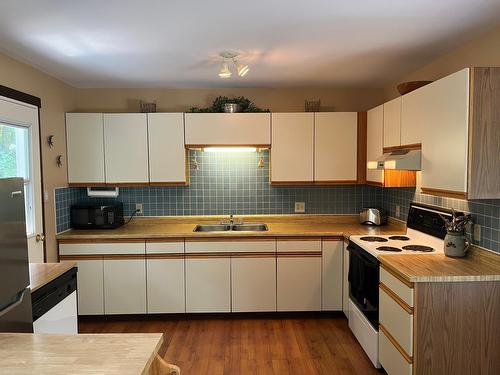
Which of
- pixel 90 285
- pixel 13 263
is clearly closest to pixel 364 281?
pixel 13 263

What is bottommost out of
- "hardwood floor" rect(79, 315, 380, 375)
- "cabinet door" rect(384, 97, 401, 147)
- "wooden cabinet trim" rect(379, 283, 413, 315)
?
"hardwood floor" rect(79, 315, 380, 375)

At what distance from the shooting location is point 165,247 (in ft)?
11.5

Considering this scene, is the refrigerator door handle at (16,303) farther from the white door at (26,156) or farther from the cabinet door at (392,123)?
the cabinet door at (392,123)

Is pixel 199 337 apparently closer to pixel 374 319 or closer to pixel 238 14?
pixel 374 319

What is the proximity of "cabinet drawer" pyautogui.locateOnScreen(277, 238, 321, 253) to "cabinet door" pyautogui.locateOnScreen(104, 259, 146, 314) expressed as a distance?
1337 mm

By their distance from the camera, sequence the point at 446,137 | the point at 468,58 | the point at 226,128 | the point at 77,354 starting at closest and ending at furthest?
1. the point at 77,354
2. the point at 446,137
3. the point at 468,58
4. the point at 226,128

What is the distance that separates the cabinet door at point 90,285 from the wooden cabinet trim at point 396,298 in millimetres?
2547

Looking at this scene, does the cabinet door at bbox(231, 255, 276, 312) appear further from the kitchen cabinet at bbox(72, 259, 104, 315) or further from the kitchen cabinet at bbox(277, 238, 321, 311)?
the kitchen cabinet at bbox(72, 259, 104, 315)

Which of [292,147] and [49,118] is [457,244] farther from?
[49,118]

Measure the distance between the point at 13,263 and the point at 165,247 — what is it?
185 cm

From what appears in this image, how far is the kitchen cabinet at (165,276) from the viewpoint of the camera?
350 centimetres

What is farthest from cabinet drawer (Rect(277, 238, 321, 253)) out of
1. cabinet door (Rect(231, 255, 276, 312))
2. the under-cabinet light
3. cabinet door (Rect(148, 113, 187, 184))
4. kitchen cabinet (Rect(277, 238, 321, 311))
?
cabinet door (Rect(148, 113, 187, 184))

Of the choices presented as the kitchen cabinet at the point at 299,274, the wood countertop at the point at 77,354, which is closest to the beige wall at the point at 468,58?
the kitchen cabinet at the point at 299,274

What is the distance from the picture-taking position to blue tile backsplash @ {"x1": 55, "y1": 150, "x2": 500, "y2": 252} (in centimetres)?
402
